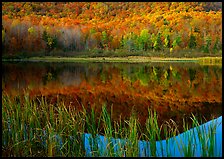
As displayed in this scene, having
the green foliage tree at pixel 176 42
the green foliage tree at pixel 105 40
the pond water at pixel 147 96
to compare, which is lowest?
the pond water at pixel 147 96

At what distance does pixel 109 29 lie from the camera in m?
51.2

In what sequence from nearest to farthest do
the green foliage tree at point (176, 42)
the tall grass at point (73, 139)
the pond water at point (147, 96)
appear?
the tall grass at point (73, 139) → the pond water at point (147, 96) → the green foliage tree at point (176, 42)

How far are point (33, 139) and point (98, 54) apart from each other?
1399 inches

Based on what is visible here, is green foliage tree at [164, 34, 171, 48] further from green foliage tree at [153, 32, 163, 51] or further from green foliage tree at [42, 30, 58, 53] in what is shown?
green foliage tree at [42, 30, 58, 53]

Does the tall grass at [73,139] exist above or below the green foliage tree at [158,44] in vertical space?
below

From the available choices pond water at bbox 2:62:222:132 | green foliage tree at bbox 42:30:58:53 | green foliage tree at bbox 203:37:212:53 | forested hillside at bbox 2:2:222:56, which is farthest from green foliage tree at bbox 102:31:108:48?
pond water at bbox 2:62:222:132

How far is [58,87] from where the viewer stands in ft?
43.1

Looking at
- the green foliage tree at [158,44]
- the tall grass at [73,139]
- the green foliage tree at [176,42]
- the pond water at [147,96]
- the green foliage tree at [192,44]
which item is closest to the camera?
the tall grass at [73,139]

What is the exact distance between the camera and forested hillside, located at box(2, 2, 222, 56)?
3925cm

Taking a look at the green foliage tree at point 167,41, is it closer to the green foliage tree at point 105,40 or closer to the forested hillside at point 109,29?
the forested hillside at point 109,29

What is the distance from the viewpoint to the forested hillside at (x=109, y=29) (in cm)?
3925

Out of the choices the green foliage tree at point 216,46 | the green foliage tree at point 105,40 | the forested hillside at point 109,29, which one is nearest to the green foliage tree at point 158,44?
the forested hillside at point 109,29

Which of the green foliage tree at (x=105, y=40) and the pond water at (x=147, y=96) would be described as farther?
the green foliage tree at (x=105, y=40)

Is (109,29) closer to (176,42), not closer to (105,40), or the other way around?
(105,40)
